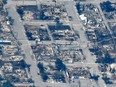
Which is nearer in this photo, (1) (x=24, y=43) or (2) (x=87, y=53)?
(2) (x=87, y=53)

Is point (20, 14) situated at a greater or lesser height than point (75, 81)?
greater

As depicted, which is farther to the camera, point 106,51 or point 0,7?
point 0,7

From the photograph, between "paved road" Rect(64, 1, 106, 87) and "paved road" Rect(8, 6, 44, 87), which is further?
"paved road" Rect(64, 1, 106, 87)

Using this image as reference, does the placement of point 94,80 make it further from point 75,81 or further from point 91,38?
point 91,38

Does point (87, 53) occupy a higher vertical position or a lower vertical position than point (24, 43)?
lower

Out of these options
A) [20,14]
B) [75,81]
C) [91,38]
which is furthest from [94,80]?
[20,14]

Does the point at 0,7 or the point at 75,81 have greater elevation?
the point at 0,7

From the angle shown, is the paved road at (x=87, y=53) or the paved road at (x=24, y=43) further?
the paved road at (x=87, y=53)

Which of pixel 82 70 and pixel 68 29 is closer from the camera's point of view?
pixel 82 70

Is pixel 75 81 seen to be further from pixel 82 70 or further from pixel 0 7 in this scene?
pixel 0 7

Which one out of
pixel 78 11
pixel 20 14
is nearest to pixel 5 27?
pixel 20 14
